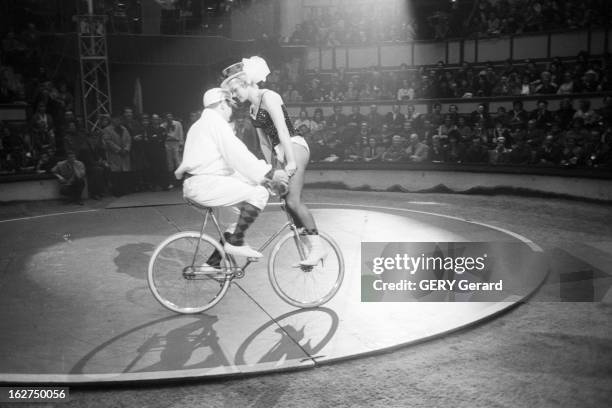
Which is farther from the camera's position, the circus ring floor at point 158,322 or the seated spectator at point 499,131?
the seated spectator at point 499,131

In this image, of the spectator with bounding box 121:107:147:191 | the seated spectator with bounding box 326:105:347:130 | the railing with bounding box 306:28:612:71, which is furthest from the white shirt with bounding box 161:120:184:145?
the railing with bounding box 306:28:612:71

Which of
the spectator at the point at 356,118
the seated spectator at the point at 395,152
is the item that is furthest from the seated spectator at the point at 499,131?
the spectator at the point at 356,118

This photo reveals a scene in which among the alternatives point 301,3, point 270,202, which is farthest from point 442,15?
point 270,202

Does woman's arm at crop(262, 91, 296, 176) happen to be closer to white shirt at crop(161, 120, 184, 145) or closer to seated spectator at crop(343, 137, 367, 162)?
seated spectator at crop(343, 137, 367, 162)

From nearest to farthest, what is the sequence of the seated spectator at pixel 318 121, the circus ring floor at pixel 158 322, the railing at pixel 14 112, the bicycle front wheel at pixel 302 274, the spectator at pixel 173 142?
the circus ring floor at pixel 158 322 < the bicycle front wheel at pixel 302 274 < the railing at pixel 14 112 < the spectator at pixel 173 142 < the seated spectator at pixel 318 121

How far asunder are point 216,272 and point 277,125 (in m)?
1.30

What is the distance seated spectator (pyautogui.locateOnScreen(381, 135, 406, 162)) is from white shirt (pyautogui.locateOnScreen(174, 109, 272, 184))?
9604mm

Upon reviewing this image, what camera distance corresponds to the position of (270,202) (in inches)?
449

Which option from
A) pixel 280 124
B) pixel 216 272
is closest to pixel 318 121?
pixel 280 124

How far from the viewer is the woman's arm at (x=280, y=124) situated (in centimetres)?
500

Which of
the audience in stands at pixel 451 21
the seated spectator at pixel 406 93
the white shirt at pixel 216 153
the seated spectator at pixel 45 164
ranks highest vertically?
the audience in stands at pixel 451 21

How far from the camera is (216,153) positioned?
4.99m

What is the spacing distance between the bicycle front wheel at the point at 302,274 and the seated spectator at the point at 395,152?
358 inches

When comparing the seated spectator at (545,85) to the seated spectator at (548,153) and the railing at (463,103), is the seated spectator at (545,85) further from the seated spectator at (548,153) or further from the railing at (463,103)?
the seated spectator at (548,153)
